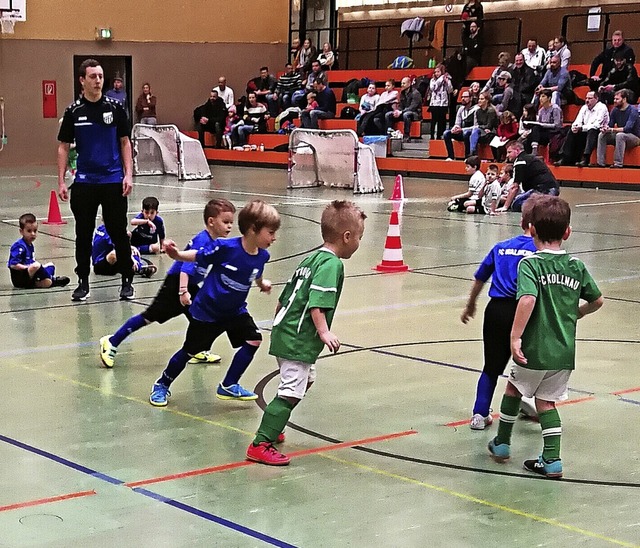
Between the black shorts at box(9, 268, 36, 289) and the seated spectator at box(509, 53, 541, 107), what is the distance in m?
17.5

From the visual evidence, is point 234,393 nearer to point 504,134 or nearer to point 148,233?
point 148,233

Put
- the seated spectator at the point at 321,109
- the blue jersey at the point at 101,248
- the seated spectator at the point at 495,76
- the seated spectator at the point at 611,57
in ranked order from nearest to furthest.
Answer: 1. the blue jersey at the point at 101,248
2. the seated spectator at the point at 611,57
3. the seated spectator at the point at 495,76
4. the seated spectator at the point at 321,109

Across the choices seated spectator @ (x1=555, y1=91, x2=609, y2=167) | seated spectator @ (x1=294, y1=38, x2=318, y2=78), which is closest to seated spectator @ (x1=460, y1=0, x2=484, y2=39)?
seated spectator @ (x1=294, y1=38, x2=318, y2=78)

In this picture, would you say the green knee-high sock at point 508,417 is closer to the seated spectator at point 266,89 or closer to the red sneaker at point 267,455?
the red sneaker at point 267,455

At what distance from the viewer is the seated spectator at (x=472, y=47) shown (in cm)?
2965

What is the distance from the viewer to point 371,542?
14.5 ft

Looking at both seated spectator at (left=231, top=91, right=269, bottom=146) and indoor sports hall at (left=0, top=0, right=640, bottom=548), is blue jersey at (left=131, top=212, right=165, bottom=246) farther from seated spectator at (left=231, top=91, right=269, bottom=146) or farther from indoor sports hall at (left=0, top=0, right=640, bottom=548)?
seated spectator at (left=231, top=91, right=269, bottom=146)

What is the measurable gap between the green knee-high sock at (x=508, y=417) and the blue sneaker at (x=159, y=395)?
205 cm

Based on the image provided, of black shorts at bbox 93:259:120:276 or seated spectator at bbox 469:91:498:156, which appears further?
seated spectator at bbox 469:91:498:156

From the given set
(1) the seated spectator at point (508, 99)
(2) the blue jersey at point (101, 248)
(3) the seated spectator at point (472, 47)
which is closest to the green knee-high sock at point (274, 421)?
(2) the blue jersey at point (101, 248)

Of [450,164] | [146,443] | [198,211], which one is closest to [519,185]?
[198,211]

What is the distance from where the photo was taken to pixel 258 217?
6.02m

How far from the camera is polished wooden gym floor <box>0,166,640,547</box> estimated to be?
460 centimetres

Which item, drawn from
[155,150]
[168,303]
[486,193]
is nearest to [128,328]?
[168,303]
